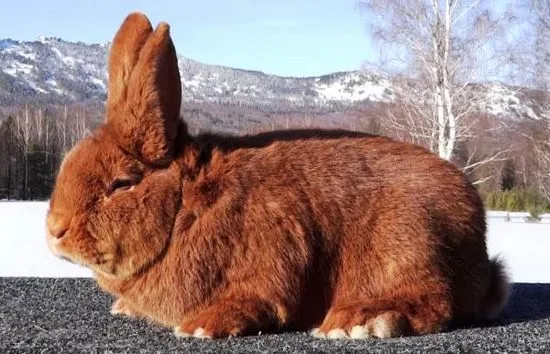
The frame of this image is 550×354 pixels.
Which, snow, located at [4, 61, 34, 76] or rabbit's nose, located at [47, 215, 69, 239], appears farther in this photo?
snow, located at [4, 61, 34, 76]

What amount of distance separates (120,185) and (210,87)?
31.3m

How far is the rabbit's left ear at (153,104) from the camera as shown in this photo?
4.61 ft

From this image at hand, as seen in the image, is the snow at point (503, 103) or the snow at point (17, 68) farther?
the snow at point (17, 68)

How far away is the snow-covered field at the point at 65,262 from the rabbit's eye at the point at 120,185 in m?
0.23

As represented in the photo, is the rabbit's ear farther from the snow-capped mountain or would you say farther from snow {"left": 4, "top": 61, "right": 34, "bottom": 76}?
snow {"left": 4, "top": 61, "right": 34, "bottom": 76}

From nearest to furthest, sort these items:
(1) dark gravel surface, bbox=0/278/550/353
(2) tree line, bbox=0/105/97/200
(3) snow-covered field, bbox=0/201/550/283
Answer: (1) dark gravel surface, bbox=0/278/550/353 → (3) snow-covered field, bbox=0/201/550/283 → (2) tree line, bbox=0/105/97/200

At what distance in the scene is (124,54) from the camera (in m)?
1.50


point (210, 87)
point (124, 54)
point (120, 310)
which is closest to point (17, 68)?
point (210, 87)

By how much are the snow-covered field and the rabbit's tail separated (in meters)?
0.17

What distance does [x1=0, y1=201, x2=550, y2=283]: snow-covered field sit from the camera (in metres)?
4.27

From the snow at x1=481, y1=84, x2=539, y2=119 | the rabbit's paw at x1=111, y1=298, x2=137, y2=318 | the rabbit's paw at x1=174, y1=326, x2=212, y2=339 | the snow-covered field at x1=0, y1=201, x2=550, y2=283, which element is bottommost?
the snow-covered field at x1=0, y1=201, x2=550, y2=283

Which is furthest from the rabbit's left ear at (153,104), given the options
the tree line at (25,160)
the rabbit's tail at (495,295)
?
the tree line at (25,160)

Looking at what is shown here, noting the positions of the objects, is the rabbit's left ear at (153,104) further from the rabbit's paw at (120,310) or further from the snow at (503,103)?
the snow at (503,103)

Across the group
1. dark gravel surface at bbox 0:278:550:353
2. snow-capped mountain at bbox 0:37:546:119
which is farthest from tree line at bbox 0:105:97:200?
dark gravel surface at bbox 0:278:550:353
